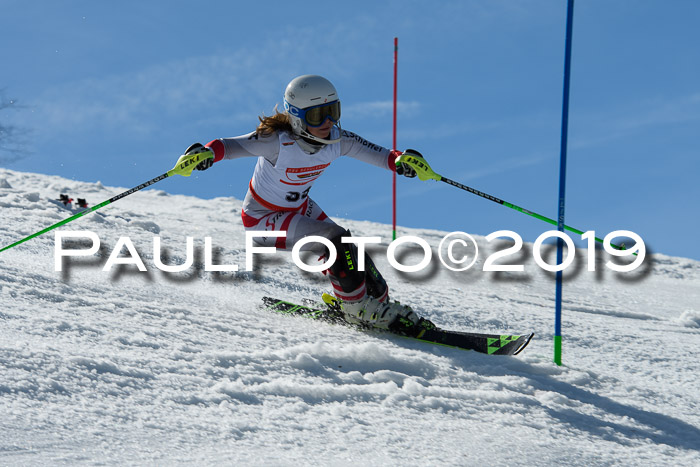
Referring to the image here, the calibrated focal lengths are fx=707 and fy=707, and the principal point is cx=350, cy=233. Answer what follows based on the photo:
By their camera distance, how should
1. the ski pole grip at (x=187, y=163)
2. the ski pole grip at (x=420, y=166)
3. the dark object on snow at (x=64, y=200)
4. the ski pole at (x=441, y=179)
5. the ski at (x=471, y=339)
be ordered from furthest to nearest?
the dark object on snow at (x=64, y=200), the ski pole grip at (x=420, y=166), the ski pole at (x=441, y=179), the ski at (x=471, y=339), the ski pole grip at (x=187, y=163)

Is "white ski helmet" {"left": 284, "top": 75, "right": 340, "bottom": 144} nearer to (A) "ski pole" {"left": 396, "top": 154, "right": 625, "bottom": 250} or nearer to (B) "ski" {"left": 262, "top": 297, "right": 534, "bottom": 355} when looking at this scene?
(A) "ski pole" {"left": 396, "top": 154, "right": 625, "bottom": 250}

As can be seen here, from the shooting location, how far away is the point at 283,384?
10.9 feet

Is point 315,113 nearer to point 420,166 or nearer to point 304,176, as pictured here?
point 304,176

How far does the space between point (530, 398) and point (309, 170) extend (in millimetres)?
2079

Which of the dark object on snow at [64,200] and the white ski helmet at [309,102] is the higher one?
the white ski helmet at [309,102]

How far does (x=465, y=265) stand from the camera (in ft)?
32.4

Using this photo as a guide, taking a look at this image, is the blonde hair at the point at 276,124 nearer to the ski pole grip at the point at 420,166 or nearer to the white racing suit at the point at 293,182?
the white racing suit at the point at 293,182

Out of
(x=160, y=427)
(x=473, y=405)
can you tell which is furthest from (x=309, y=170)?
(x=160, y=427)

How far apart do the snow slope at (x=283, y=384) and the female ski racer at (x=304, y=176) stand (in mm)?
219

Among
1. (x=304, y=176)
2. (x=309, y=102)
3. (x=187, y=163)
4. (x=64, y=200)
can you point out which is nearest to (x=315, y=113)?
(x=309, y=102)

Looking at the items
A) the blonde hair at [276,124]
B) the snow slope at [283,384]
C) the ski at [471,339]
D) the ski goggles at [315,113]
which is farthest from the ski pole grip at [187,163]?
the ski at [471,339]

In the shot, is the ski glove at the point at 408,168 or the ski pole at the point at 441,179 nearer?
the ski pole at the point at 441,179

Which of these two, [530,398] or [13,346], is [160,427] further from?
[530,398]

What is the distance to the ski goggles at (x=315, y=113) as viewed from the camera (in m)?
4.54
